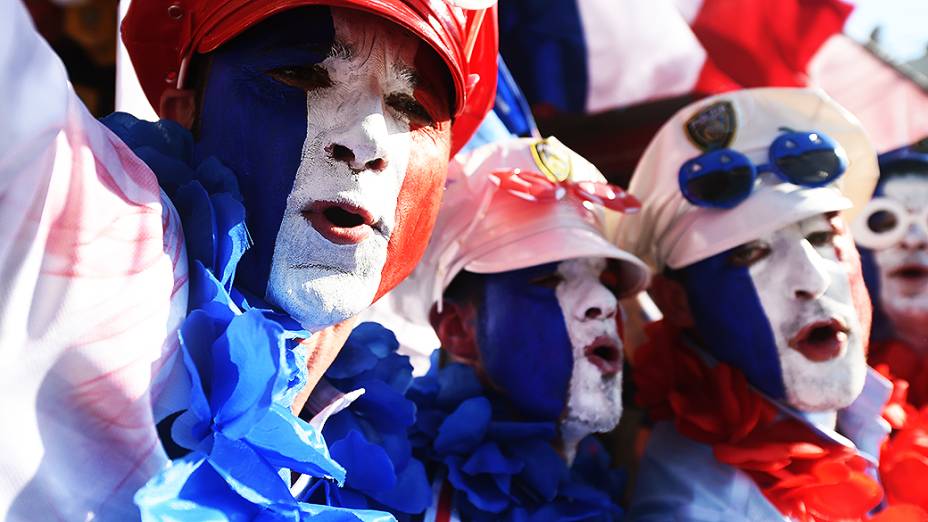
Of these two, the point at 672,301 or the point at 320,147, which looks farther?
the point at 672,301

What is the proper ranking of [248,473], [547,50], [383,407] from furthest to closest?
[547,50]
[383,407]
[248,473]

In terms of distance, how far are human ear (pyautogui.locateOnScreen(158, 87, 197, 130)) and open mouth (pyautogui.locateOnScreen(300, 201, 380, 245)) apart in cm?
28

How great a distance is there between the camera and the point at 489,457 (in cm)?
172

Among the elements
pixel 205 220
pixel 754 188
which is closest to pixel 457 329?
pixel 754 188

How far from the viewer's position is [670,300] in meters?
2.08

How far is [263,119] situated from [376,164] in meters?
0.16

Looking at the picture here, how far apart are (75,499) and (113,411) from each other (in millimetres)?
95

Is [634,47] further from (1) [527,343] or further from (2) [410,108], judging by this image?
(2) [410,108]

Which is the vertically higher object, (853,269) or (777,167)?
(777,167)

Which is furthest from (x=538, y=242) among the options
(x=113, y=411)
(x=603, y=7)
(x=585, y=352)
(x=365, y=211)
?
(x=603, y=7)

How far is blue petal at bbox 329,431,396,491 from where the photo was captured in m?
1.42

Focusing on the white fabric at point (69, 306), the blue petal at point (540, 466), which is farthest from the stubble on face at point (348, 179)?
the blue petal at point (540, 466)

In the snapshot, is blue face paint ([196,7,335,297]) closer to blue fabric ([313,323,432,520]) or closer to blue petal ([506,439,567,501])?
blue fabric ([313,323,432,520])

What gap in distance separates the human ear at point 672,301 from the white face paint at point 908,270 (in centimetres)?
67
